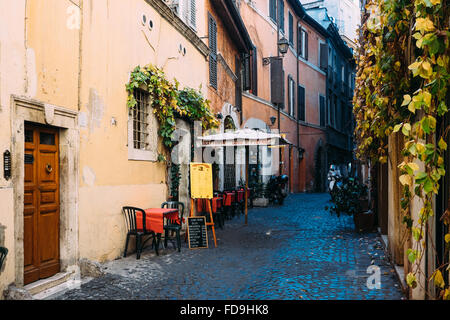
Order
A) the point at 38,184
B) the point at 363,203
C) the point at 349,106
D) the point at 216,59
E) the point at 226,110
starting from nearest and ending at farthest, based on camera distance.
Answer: the point at 38,184 < the point at 363,203 < the point at 216,59 < the point at 226,110 < the point at 349,106

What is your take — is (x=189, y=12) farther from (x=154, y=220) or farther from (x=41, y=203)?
(x=41, y=203)

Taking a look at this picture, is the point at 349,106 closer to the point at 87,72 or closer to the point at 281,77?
the point at 281,77

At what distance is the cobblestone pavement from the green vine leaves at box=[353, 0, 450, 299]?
141 centimetres

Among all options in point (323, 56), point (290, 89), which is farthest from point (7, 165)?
→ point (323, 56)

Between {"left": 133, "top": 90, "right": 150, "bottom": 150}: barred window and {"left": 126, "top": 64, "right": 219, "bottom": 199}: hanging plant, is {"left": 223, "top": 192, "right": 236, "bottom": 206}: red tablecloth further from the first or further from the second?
{"left": 133, "top": 90, "right": 150, "bottom": 150}: barred window

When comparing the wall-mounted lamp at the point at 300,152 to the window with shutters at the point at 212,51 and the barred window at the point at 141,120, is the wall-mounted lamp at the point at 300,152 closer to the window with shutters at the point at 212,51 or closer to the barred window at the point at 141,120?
the window with shutters at the point at 212,51

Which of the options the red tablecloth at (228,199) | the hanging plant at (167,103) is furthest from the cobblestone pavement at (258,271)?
the hanging plant at (167,103)

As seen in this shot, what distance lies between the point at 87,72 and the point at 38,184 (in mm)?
1768

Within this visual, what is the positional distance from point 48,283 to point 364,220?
6.35 m

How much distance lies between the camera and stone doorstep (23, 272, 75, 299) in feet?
15.5

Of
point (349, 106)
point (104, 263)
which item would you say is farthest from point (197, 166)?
point (349, 106)

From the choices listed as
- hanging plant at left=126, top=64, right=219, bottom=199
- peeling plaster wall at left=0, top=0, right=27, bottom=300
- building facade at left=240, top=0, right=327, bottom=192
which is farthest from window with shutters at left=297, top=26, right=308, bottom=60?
peeling plaster wall at left=0, top=0, right=27, bottom=300

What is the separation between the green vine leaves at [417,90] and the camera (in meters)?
2.52
